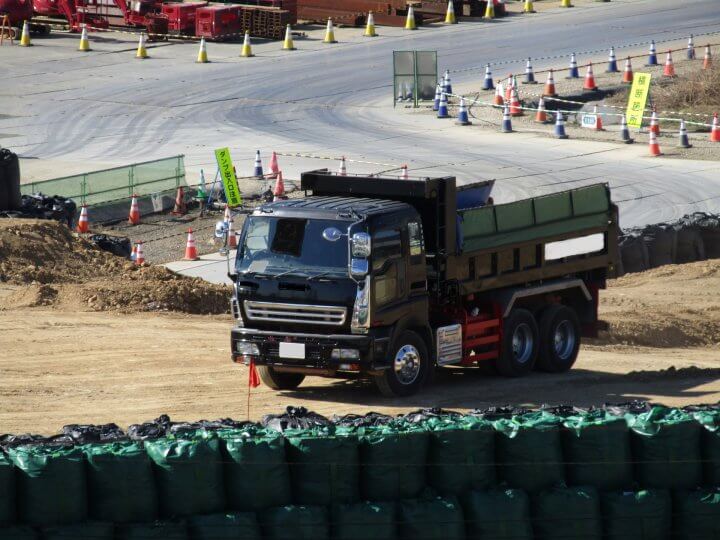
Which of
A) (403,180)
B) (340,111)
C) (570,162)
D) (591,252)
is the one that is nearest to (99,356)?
(403,180)

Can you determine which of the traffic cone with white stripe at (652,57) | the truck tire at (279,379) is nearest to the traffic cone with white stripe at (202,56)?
the traffic cone with white stripe at (652,57)

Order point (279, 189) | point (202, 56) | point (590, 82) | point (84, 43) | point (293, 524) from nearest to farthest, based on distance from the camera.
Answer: point (293, 524)
point (279, 189)
point (590, 82)
point (202, 56)
point (84, 43)

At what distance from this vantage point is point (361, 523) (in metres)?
12.0

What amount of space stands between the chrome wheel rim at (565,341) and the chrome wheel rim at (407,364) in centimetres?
291

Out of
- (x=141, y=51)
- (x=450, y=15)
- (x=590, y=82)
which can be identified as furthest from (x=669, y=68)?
(x=141, y=51)

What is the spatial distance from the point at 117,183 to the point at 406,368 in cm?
1435

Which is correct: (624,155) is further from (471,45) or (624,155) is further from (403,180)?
(403,180)

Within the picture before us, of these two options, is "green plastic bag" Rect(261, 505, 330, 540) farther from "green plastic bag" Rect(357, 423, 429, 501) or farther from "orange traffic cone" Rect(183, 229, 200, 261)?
"orange traffic cone" Rect(183, 229, 200, 261)

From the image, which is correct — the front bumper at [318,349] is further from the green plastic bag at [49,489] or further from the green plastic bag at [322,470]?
the green plastic bag at [49,489]

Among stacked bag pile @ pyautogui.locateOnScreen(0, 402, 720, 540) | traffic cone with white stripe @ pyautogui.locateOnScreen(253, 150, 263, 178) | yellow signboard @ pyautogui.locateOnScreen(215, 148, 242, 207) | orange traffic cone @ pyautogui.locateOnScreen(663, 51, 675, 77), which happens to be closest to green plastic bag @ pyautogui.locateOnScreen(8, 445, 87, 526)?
stacked bag pile @ pyautogui.locateOnScreen(0, 402, 720, 540)

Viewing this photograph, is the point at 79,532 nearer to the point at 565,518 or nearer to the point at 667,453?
the point at 565,518

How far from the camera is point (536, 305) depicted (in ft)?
64.7

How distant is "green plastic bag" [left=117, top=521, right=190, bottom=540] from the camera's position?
37.7ft

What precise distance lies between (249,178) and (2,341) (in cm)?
1405
